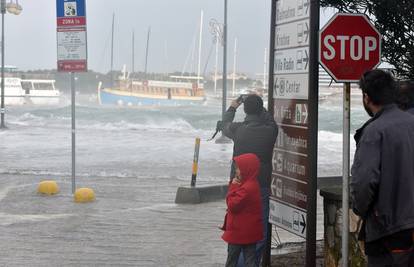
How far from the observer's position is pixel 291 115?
21.5 feet

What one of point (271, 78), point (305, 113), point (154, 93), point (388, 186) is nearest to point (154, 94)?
point (154, 93)

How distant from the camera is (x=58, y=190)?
1342cm

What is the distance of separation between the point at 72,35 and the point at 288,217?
735 cm

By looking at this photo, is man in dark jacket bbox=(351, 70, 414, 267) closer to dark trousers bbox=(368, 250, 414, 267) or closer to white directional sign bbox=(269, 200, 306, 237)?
dark trousers bbox=(368, 250, 414, 267)

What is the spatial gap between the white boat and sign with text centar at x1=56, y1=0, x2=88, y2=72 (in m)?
77.0

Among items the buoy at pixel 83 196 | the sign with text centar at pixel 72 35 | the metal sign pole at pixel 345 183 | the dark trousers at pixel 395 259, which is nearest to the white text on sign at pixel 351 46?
the metal sign pole at pixel 345 183

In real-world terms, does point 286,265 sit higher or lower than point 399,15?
lower

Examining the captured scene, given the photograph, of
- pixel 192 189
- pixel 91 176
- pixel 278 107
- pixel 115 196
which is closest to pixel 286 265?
pixel 278 107

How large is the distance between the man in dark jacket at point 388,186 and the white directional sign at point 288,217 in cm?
243

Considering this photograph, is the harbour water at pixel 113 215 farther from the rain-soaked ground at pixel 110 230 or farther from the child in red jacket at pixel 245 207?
the child in red jacket at pixel 245 207

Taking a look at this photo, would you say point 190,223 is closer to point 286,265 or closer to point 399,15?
point 286,265

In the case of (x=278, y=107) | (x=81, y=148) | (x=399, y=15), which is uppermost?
(x=399, y=15)

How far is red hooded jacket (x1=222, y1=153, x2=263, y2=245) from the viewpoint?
589 cm

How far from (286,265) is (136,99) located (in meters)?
100
